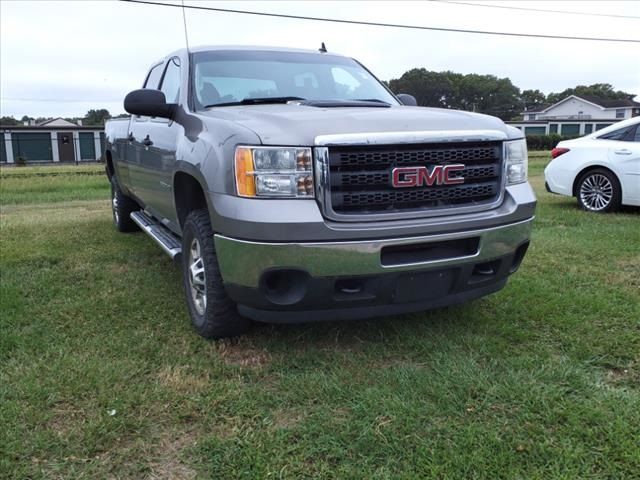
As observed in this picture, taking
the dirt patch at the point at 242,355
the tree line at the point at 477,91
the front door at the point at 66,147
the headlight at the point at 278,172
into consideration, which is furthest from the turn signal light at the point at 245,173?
the tree line at the point at 477,91

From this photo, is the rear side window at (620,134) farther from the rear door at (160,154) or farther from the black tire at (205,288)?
the black tire at (205,288)

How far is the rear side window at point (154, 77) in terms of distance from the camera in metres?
5.45

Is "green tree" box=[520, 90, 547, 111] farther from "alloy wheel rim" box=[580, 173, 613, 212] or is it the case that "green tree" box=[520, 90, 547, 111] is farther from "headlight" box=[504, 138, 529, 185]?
"headlight" box=[504, 138, 529, 185]

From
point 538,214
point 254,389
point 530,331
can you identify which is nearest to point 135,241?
point 254,389

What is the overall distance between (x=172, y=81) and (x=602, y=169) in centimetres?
626

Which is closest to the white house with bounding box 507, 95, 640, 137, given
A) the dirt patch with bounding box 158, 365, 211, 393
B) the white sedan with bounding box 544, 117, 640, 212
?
the white sedan with bounding box 544, 117, 640, 212

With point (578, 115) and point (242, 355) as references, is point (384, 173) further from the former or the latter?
point (578, 115)

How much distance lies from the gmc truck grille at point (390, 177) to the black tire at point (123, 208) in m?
4.58

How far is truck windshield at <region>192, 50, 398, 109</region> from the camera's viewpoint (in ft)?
13.6

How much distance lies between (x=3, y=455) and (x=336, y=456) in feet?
4.57

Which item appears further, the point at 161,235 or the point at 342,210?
the point at 161,235

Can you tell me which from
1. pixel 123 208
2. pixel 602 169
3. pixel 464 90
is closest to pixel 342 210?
pixel 123 208

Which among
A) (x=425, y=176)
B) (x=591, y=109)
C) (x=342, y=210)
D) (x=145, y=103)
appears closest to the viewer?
(x=342, y=210)

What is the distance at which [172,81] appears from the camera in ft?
15.6
